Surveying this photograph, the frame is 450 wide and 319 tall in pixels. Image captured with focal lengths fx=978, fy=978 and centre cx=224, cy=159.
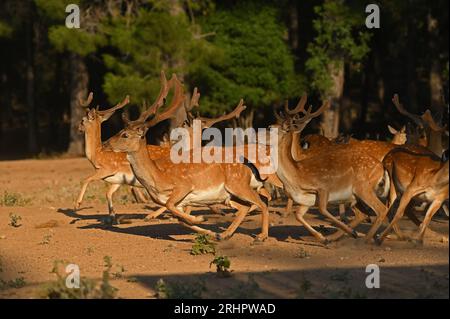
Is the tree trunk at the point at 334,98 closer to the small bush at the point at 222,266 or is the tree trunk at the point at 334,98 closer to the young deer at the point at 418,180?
the young deer at the point at 418,180

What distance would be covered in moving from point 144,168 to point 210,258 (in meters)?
1.95

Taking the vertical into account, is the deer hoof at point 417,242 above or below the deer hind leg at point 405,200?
below

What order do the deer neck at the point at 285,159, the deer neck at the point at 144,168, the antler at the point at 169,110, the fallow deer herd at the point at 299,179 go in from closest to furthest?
1. the fallow deer herd at the point at 299,179
2. the deer neck at the point at 285,159
3. the deer neck at the point at 144,168
4. the antler at the point at 169,110

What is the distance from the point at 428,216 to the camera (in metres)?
10.7

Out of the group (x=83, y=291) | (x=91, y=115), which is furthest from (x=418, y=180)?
(x=91, y=115)

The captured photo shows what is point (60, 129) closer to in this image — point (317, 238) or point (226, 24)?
point (226, 24)

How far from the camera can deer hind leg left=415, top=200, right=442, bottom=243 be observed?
10688 millimetres

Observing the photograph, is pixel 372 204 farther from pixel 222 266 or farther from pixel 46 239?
pixel 46 239

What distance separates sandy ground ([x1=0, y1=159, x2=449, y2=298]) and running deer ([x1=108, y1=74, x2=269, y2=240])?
476 millimetres

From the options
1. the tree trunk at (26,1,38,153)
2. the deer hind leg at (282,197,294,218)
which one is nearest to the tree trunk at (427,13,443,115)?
the tree trunk at (26,1,38,153)

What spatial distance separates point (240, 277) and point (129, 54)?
65.0 ft

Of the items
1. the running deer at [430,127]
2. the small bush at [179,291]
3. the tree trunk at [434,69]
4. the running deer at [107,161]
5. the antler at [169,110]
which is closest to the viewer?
the small bush at [179,291]

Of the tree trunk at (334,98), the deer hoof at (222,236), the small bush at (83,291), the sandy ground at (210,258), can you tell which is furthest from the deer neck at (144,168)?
the tree trunk at (334,98)

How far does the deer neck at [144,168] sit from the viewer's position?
12.2 m
